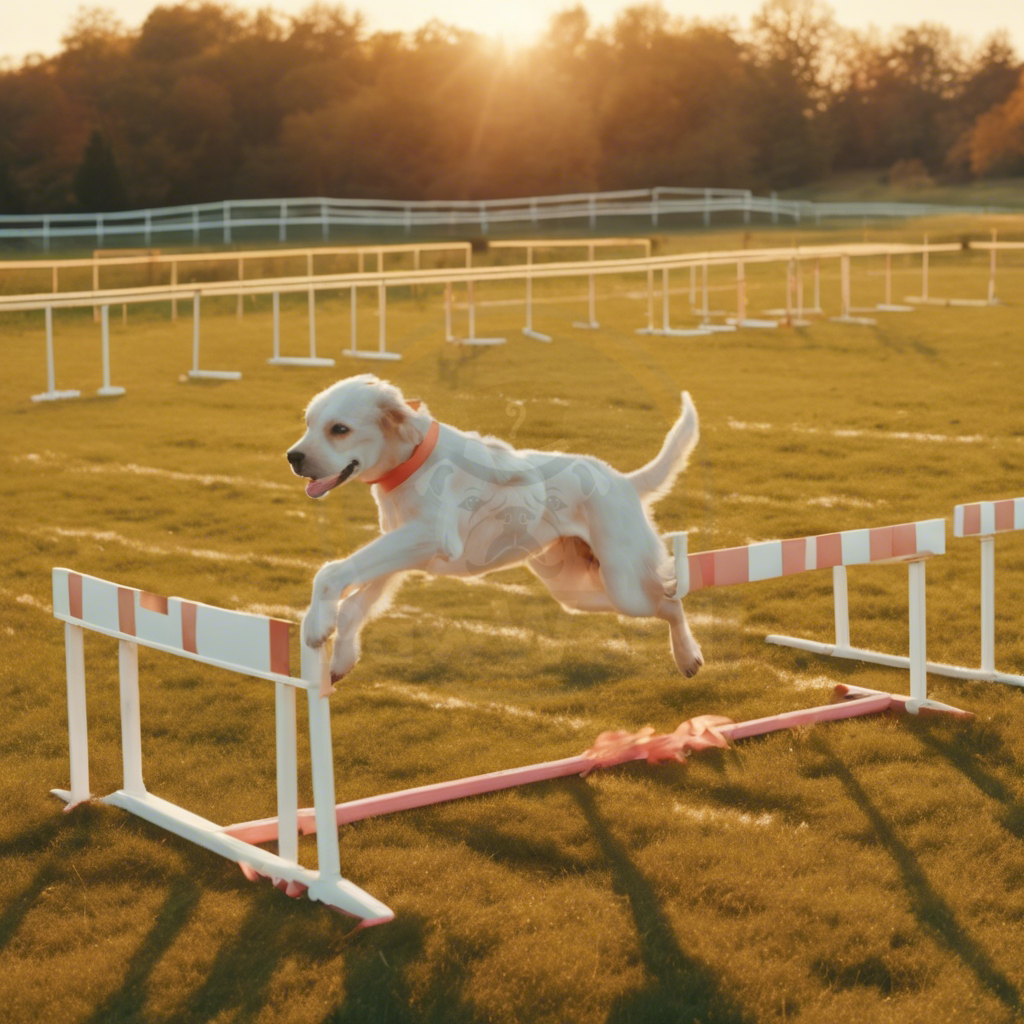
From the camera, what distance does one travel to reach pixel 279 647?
16.6 feet

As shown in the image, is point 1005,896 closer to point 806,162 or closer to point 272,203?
point 272,203

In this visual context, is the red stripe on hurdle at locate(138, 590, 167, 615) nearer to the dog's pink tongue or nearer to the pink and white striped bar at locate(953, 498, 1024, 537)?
the dog's pink tongue

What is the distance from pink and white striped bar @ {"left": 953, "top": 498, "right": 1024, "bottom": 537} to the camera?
7332 millimetres

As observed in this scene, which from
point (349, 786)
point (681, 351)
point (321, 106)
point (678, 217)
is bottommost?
point (349, 786)

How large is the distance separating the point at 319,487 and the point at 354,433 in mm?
245

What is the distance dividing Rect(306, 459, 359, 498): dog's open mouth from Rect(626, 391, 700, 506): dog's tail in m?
1.43

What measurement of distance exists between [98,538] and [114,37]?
6559 cm

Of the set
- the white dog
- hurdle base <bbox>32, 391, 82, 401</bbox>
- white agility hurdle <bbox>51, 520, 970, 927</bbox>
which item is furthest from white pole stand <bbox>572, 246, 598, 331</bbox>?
hurdle base <bbox>32, 391, 82, 401</bbox>

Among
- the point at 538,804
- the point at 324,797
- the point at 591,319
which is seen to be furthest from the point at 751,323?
the point at 324,797

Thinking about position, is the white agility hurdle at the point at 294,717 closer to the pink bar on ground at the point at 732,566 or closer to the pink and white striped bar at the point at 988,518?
the pink bar on ground at the point at 732,566

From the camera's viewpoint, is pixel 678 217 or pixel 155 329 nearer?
pixel 155 329

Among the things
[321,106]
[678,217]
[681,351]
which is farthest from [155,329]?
[321,106]

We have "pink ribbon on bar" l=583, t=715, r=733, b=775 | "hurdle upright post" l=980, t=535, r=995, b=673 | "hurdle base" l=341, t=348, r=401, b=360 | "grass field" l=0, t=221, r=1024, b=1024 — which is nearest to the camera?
"grass field" l=0, t=221, r=1024, b=1024

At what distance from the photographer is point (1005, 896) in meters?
5.07
